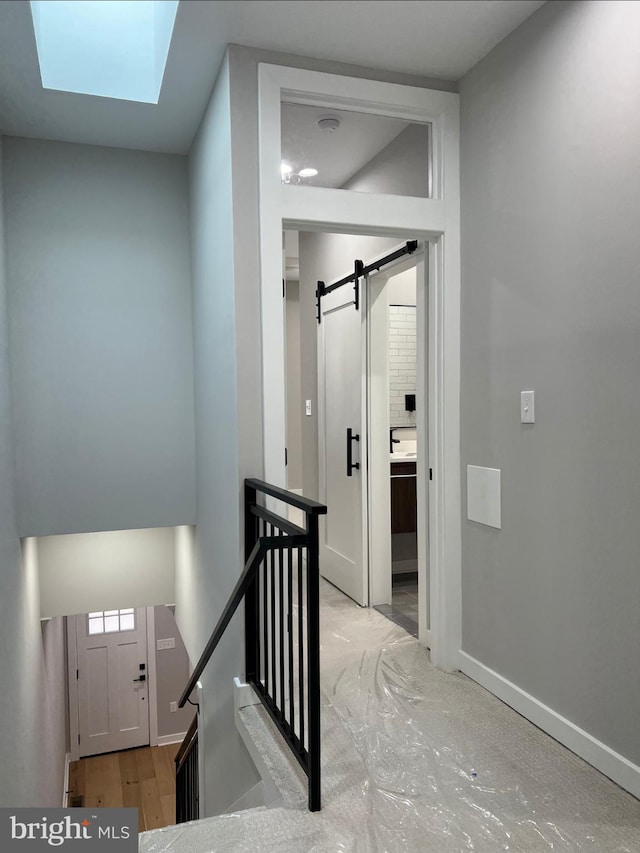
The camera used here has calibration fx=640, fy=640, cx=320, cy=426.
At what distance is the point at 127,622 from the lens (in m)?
8.52

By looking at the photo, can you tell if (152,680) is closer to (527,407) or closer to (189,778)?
(189,778)

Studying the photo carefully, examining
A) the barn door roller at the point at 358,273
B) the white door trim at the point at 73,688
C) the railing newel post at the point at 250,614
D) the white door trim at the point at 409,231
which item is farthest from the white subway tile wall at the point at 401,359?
the white door trim at the point at 73,688

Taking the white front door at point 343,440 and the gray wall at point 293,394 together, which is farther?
the gray wall at point 293,394

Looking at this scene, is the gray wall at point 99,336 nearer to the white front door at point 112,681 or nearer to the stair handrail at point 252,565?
the stair handrail at point 252,565

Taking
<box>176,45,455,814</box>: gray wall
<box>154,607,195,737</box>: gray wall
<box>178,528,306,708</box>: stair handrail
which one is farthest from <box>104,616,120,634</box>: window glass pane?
<box>178,528,306,708</box>: stair handrail

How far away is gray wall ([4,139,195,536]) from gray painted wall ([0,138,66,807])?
151 mm

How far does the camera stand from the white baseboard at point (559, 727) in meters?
2.04

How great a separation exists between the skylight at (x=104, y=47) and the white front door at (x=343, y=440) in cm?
160

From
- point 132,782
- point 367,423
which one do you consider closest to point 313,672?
point 367,423

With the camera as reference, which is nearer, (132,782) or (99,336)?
(99,336)

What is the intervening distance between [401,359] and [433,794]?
3.55 meters

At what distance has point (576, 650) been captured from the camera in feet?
7.44

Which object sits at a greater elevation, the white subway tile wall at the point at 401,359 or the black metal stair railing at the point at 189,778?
the white subway tile wall at the point at 401,359

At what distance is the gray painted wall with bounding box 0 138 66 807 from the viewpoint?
3.25 m
